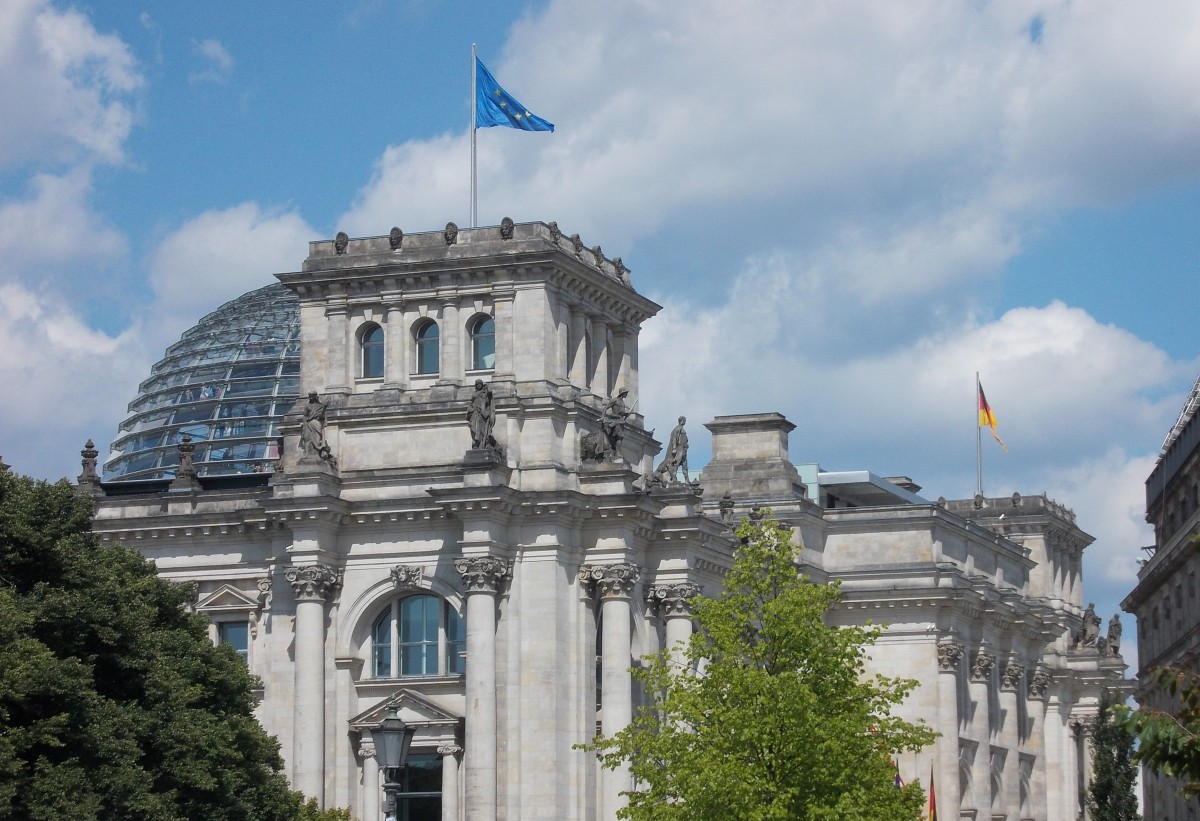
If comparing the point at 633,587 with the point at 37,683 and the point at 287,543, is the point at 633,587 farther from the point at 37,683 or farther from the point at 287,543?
the point at 37,683

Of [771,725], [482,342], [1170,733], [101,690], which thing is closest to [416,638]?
[482,342]

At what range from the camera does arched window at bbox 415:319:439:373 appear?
276 feet

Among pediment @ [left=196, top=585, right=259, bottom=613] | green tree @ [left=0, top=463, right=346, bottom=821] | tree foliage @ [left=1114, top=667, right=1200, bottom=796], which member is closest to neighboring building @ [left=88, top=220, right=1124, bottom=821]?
pediment @ [left=196, top=585, right=259, bottom=613]

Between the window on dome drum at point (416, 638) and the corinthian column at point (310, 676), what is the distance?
2225 mm

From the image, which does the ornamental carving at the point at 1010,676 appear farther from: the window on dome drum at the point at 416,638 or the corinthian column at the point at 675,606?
the window on dome drum at the point at 416,638

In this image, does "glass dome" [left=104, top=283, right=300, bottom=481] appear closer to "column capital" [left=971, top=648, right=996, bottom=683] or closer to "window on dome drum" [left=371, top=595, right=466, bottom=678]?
"column capital" [left=971, top=648, right=996, bottom=683]

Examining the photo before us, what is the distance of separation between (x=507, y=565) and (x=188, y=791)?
1868cm

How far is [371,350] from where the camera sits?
280ft

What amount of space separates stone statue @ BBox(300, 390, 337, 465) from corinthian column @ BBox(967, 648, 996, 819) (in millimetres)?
37755

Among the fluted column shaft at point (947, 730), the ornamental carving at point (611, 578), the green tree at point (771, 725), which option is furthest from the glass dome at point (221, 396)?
the green tree at point (771, 725)

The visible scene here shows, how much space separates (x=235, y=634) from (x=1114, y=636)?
64752 mm

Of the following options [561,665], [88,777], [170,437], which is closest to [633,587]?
[561,665]

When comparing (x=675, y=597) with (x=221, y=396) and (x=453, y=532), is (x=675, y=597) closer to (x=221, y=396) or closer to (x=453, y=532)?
(x=453, y=532)

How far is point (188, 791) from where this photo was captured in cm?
6209
